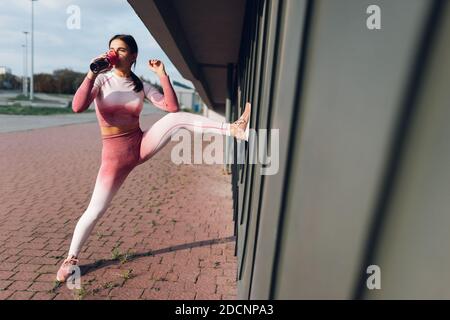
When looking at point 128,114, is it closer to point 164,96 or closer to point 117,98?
point 117,98

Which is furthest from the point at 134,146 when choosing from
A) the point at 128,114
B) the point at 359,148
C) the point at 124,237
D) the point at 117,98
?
the point at 124,237

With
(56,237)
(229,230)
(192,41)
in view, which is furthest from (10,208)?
(192,41)

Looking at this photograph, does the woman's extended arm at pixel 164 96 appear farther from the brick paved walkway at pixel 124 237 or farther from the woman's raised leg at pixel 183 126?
the brick paved walkway at pixel 124 237

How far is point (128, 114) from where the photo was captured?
2.39 meters

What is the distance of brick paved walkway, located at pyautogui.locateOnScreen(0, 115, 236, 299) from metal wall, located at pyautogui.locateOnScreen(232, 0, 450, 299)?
1787mm

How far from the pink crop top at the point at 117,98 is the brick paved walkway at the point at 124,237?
5.72 feet

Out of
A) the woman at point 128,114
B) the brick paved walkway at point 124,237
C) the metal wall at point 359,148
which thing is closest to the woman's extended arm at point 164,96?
the woman at point 128,114

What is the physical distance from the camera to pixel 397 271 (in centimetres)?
159

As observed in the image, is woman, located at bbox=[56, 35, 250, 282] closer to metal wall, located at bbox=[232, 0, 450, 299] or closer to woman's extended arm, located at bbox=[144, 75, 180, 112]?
woman's extended arm, located at bbox=[144, 75, 180, 112]

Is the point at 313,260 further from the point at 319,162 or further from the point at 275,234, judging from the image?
the point at 319,162

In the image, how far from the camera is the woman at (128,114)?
7.19 feet

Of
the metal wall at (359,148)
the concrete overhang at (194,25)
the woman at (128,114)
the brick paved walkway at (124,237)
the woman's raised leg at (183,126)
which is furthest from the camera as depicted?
the concrete overhang at (194,25)

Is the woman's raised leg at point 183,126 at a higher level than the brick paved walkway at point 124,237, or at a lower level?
higher

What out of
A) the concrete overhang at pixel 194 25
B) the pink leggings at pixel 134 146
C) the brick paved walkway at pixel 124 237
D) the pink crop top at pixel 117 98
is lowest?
the brick paved walkway at pixel 124 237
